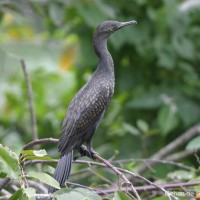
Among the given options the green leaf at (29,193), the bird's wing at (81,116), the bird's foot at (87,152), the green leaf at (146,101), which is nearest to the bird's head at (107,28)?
the bird's wing at (81,116)

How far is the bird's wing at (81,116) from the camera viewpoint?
339 cm

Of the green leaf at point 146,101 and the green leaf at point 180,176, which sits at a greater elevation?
the green leaf at point 180,176

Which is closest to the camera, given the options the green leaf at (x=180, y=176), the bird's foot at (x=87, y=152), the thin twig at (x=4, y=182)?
the thin twig at (x=4, y=182)

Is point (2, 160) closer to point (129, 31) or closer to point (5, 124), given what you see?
point (129, 31)

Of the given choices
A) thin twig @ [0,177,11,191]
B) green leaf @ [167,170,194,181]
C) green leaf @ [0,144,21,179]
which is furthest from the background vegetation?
green leaf @ [0,144,21,179]

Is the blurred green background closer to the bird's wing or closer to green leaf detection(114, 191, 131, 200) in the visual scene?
the bird's wing

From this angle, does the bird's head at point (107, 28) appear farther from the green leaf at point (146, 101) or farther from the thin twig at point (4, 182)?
the green leaf at point (146, 101)

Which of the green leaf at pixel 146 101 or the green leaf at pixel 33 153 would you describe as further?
the green leaf at pixel 146 101

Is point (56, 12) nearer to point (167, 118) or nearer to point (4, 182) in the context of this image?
point (167, 118)

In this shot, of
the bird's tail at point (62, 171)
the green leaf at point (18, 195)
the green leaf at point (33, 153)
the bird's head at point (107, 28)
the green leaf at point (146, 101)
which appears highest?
the bird's head at point (107, 28)

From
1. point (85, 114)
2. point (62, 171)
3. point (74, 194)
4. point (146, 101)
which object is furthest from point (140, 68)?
point (74, 194)

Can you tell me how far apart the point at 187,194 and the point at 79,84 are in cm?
328

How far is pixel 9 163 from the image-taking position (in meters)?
2.70

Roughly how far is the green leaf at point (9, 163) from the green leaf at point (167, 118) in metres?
2.88
